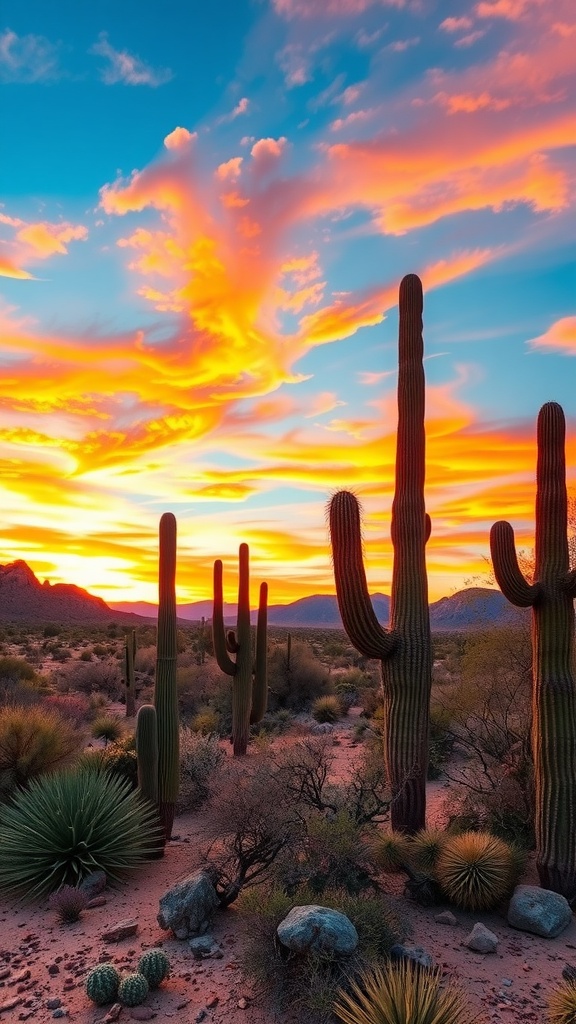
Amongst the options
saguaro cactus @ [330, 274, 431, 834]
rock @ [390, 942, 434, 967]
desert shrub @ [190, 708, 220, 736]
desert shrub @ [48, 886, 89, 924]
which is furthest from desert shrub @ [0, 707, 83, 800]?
desert shrub @ [190, 708, 220, 736]

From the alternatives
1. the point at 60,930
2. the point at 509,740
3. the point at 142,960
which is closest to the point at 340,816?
the point at 142,960

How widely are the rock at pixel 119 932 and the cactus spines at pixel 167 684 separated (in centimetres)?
257

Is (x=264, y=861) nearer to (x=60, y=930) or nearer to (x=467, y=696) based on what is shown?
(x=60, y=930)

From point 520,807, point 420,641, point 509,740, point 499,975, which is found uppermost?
point 420,641

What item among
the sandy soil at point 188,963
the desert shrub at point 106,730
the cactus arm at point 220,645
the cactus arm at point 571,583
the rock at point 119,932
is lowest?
the sandy soil at point 188,963

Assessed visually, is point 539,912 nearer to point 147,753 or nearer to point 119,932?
point 119,932

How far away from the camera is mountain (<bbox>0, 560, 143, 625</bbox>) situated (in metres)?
87.6

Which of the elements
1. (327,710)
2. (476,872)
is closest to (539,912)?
(476,872)

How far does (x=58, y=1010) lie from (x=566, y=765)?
5721 millimetres

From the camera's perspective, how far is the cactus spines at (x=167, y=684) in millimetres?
9492

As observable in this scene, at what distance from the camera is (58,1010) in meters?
5.47

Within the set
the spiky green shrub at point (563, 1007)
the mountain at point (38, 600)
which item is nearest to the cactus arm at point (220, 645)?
the spiky green shrub at point (563, 1007)

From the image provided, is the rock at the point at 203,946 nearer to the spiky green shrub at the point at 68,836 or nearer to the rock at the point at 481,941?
the spiky green shrub at the point at 68,836

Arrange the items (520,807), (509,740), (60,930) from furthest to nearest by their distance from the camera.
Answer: (509,740) < (520,807) < (60,930)
